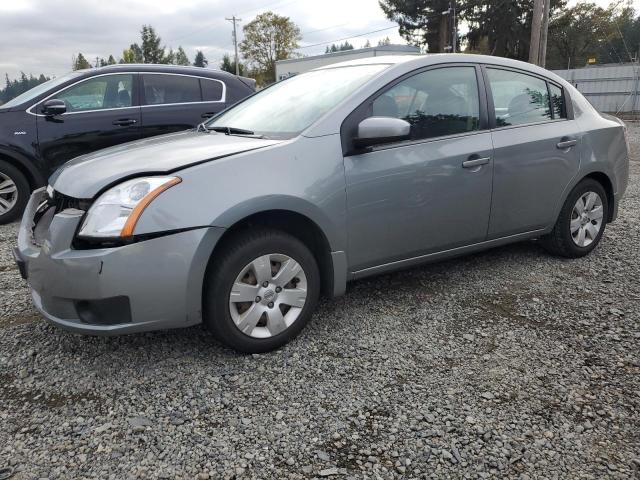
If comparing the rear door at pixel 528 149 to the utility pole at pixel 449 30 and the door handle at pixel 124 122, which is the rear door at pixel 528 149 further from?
the utility pole at pixel 449 30

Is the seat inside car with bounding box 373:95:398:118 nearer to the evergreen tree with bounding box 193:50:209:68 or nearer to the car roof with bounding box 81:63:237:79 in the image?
the car roof with bounding box 81:63:237:79

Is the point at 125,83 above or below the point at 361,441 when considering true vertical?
above

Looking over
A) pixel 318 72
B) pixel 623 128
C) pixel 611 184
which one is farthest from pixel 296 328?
pixel 623 128

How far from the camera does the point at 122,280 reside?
247 centimetres

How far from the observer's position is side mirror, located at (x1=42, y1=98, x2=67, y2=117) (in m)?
5.71

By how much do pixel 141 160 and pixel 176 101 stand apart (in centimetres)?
397

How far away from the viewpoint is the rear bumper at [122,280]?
2.47 metres

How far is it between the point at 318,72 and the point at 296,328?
195cm

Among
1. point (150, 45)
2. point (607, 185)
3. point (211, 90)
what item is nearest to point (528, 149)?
point (607, 185)

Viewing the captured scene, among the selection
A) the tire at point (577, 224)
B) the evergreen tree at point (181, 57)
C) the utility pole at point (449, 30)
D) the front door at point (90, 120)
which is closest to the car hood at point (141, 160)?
the tire at point (577, 224)

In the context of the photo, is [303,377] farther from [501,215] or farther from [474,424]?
[501,215]

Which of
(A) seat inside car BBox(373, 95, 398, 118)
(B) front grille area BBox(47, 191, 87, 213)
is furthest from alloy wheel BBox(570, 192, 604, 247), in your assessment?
(B) front grille area BBox(47, 191, 87, 213)

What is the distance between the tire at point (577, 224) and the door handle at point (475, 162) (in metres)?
1.07

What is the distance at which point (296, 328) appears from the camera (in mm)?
3006
